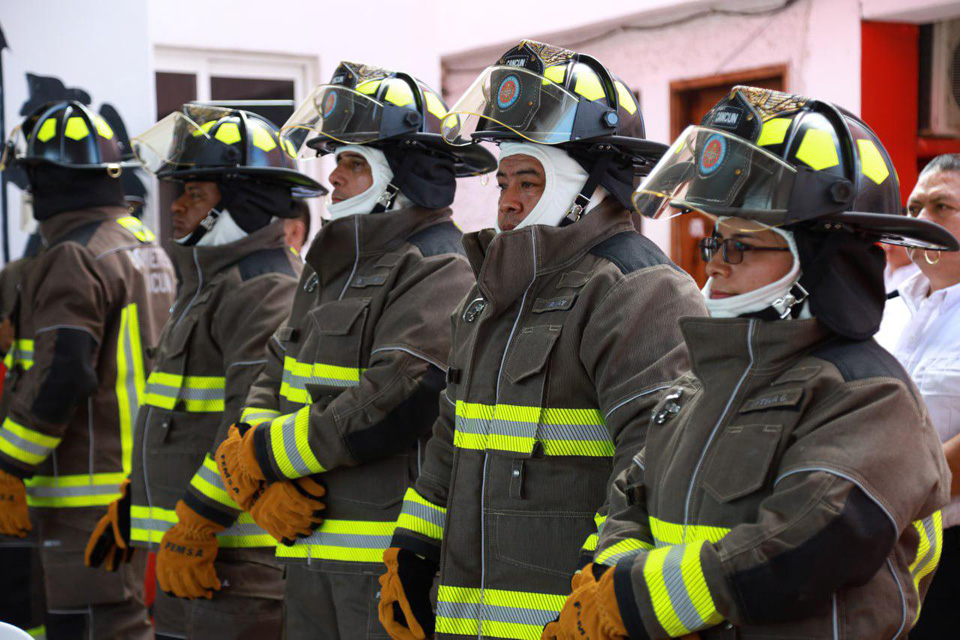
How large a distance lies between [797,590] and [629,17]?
6477 millimetres

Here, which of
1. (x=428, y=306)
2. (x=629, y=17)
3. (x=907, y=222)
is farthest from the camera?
(x=629, y=17)

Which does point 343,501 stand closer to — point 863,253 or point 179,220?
point 179,220

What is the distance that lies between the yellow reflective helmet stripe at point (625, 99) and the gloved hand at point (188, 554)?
205 centimetres

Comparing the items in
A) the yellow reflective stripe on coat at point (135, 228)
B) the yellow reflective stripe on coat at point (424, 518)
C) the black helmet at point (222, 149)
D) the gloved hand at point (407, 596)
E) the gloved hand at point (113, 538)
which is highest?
the black helmet at point (222, 149)

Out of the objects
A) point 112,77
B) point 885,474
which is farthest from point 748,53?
point 885,474

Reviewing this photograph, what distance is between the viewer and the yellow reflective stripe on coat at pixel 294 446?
11.5ft

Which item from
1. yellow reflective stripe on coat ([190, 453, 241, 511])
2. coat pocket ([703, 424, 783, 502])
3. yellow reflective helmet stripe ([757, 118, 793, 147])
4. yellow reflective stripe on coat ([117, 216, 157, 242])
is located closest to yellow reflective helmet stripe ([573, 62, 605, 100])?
yellow reflective helmet stripe ([757, 118, 793, 147])

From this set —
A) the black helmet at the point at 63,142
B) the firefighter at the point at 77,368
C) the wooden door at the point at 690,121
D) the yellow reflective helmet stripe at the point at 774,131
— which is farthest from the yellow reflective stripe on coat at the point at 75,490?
the wooden door at the point at 690,121

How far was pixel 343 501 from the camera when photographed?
359 centimetres

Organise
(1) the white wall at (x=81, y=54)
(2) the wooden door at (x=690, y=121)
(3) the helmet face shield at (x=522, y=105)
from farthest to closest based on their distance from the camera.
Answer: (2) the wooden door at (x=690, y=121) < (1) the white wall at (x=81, y=54) < (3) the helmet face shield at (x=522, y=105)

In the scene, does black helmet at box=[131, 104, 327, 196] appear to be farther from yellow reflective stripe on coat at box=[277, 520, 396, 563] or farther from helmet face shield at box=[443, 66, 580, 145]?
yellow reflective stripe on coat at box=[277, 520, 396, 563]

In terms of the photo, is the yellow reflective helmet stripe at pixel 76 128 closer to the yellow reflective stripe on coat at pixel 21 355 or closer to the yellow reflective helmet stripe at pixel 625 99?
the yellow reflective stripe on coat at pixel 21 355

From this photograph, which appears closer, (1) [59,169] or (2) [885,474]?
(2) [885,474]

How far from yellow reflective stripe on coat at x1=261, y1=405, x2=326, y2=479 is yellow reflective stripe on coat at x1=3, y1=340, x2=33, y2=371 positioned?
6.71 feet
